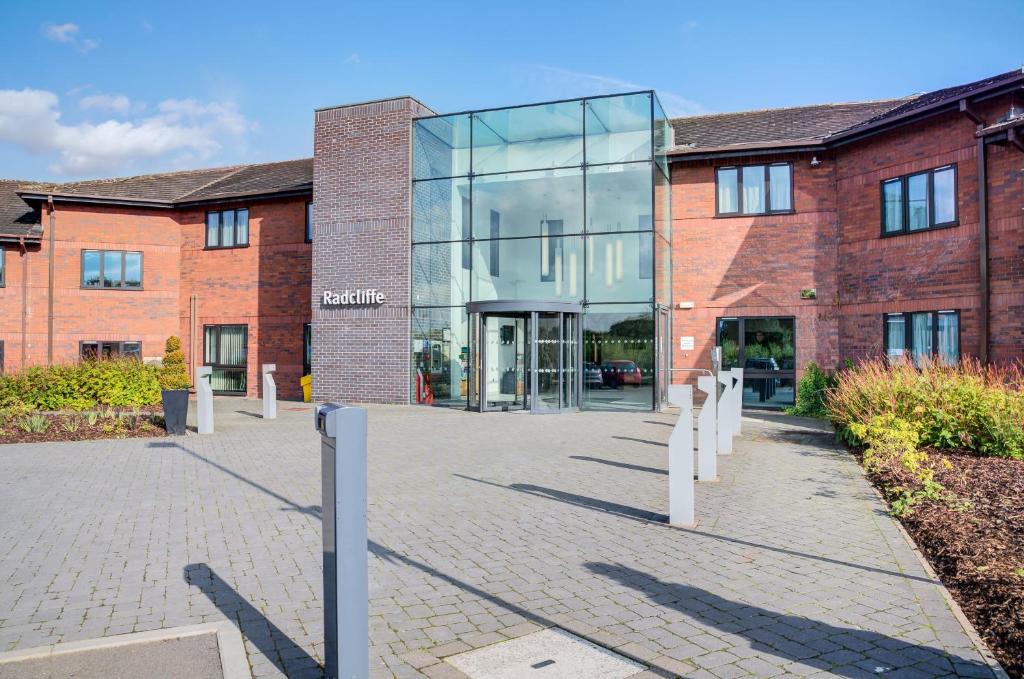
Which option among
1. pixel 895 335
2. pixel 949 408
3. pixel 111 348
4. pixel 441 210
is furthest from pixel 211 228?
pixel 949 408

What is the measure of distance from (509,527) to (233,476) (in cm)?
414

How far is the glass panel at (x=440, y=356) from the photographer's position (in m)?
18.9

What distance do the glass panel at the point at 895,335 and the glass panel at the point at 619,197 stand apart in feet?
18.7

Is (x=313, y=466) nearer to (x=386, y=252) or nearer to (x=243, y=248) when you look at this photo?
(x=386, y=252)

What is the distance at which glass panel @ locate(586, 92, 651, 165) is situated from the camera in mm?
17578

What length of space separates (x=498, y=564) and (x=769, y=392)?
14.4 meters

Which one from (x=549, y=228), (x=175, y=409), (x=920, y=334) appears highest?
(x=549, y=228)

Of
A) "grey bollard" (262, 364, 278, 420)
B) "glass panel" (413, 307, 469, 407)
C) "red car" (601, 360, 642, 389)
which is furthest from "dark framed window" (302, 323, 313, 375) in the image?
"red car" (601, 360, 642, 389)

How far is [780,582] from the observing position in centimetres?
478

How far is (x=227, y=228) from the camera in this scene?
23.2m

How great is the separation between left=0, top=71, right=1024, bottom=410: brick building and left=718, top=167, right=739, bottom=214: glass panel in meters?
0.05

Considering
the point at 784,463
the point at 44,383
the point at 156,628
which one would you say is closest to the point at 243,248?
the point at 44,383

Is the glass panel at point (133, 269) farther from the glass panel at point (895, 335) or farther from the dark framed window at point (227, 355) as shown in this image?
the glass panel at point (895, 335)

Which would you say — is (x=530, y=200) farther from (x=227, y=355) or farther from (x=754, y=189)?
(x=227, y=355)
